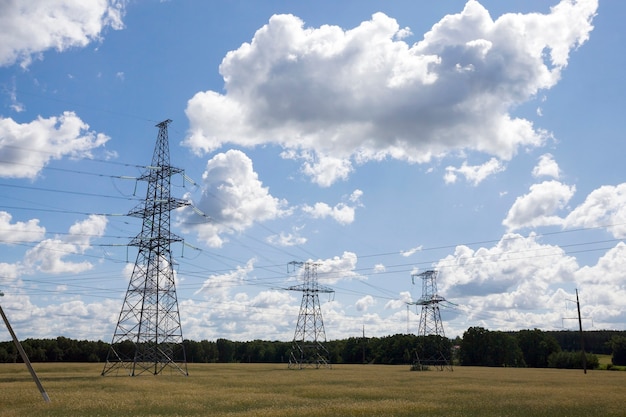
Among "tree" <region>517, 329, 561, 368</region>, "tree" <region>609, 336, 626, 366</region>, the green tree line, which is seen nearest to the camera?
"tree" <region>609, 336, 626, 366</region>

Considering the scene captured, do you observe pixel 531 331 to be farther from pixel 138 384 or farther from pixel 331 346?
pixel 138 384

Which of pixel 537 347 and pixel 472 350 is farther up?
pixel 537 347

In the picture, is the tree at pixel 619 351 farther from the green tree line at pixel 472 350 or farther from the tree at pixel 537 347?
the tree at pixel 537 347

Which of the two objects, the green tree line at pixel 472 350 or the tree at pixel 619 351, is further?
the green tree line at pixel 472 350

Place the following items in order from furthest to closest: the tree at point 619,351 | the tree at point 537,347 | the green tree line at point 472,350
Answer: the tree at point 537,347 < the green tree line at point 472,350 < the tree at point 619,351

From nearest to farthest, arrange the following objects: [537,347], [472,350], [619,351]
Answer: [619,351]
[537,347]
[472,350]

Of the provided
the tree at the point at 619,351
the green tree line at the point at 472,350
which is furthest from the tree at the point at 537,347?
the tree at the point at 619,351

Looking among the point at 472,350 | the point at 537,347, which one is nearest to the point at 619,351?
the point at 537,347

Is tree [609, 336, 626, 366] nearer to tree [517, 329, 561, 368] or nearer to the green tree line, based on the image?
the green tree line

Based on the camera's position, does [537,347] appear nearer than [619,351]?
No

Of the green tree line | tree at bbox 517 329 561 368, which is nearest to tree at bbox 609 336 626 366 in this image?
the green tree line

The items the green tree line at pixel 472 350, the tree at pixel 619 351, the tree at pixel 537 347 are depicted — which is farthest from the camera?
the tree at pixel 537 347

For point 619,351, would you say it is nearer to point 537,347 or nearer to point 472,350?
point 537,347

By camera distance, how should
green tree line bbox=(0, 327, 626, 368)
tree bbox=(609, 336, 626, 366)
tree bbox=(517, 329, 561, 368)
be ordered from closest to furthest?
tree bbox=(609, 336, 626, 366) → green tree line bbox=(0, 327, 626, 368) → tree bbox=(517, 329, 561, 368)
